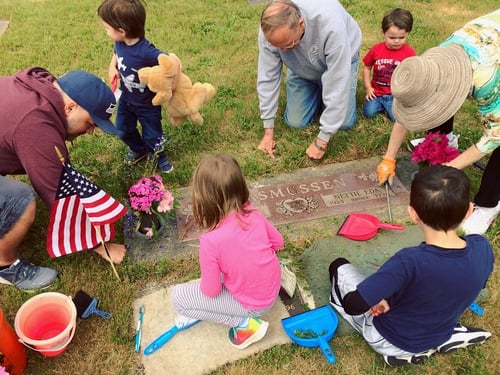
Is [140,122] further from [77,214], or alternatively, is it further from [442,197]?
[442,197]

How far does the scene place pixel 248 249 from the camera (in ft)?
6.55

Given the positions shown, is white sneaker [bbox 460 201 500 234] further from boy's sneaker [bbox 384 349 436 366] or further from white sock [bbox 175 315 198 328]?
white sock [bbox 175 315 198 328]

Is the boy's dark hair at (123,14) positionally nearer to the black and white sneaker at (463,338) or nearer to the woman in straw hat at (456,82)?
the woman in straw hat at (456,82)

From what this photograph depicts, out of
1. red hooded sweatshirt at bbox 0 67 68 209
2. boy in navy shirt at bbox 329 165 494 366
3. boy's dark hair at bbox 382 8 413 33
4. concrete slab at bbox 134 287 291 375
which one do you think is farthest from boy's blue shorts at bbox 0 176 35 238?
boy's dark hair at bbox 382 8 413 33

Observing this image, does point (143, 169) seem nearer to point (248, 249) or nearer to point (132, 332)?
point (132, 332)

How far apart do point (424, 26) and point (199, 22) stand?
307 centimetres

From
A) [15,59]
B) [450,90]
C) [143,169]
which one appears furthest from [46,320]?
[15,59]

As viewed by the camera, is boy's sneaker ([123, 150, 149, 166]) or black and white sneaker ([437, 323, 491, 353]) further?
Answer: boy's sneaker ([123, 150, 149, 166])

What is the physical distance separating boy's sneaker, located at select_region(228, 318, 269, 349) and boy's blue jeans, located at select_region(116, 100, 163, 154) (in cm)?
177

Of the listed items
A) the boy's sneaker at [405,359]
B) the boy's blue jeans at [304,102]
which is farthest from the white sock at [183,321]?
the boy's blue jeans at [304,102]

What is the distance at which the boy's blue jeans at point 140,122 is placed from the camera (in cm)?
338

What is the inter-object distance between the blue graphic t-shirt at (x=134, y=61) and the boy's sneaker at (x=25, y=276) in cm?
144

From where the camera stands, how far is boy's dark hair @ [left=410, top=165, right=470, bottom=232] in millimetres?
1742

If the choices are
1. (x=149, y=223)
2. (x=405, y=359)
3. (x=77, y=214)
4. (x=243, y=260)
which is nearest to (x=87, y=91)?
(x=77, y=214)
